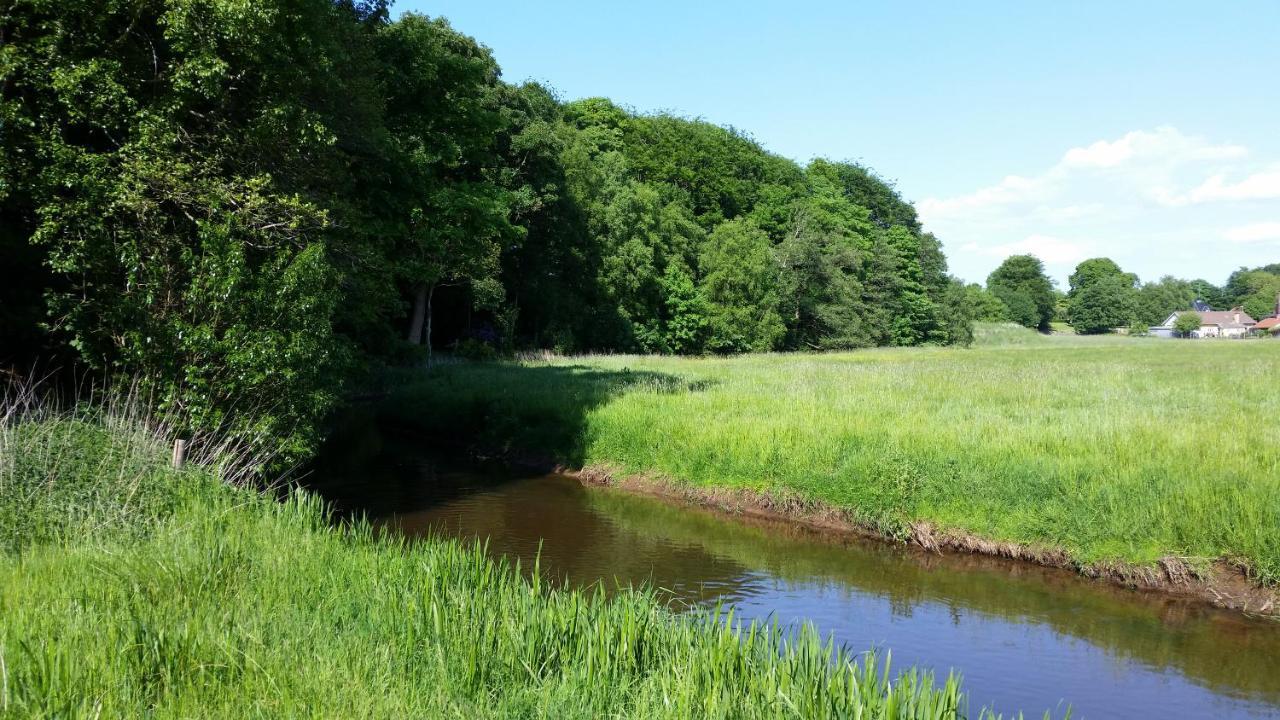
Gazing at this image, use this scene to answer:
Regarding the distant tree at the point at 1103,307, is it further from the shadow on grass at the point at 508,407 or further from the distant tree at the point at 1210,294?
the shadow on grass at the point at 508,407

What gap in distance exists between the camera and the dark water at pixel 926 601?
27.9 feet

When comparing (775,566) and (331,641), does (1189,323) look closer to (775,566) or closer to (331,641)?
(775,566)

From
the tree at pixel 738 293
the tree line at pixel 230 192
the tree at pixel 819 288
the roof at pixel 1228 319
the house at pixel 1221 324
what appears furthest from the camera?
the roof at pixel 1228 319

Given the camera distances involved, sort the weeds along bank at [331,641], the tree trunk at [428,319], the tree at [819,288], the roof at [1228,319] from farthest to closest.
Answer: the roof at [1228,319]
the tree at [819,288]
the tree trunk at [428,319]
the weeds along bank at [331,641]

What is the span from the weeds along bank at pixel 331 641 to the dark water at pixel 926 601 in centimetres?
117

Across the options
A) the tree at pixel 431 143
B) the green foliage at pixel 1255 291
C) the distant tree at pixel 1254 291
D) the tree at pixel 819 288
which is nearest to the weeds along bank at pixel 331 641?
the tree at pixel 431 143

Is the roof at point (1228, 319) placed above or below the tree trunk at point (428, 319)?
above

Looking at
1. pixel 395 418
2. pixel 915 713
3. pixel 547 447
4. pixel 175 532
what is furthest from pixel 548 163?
pixel 915 713

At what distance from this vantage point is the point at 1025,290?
144 m

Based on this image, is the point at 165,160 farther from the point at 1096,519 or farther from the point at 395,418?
the point at 395,418

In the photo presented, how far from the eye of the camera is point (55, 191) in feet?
39.6

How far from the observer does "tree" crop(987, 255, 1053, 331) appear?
13912cm

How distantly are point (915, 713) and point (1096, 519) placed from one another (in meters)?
8.56

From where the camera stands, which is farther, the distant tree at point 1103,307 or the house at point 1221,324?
the house at point 1221,324
